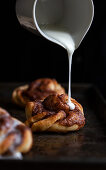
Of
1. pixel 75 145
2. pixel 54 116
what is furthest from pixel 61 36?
pixel 75 145

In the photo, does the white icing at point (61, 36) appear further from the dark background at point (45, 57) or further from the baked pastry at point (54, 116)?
the dark background at point (45, 57)

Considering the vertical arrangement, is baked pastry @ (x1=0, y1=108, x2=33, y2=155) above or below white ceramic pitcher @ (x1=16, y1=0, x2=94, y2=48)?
below

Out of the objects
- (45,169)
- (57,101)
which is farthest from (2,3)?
(45,169)

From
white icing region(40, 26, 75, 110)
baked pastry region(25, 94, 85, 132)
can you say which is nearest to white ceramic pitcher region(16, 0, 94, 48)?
white icing region(40, 26, 75, 110)

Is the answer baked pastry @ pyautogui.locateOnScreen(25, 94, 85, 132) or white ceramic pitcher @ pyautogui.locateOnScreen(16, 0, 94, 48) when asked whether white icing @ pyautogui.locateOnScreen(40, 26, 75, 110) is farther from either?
baked pastry @ pyautogui.locateOnScreen(25, 94, 85, 132)

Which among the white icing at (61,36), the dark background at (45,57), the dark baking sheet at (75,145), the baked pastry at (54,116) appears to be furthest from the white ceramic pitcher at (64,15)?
the dark background at (45,57)

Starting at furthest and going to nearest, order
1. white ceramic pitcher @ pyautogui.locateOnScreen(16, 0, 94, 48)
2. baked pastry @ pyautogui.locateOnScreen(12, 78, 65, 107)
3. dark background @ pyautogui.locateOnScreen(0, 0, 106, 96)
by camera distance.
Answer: dark background @ pyautogui.locateOnScreen(0, 0, 106, 96) < baked pastry @ pyautogui.locateOnScreen(12, 78, 65, 107) < white ceramic pitcher @ pyautogui.locateOnScreen(16, 0, 94, 48)

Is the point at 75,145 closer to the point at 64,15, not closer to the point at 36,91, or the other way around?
the point at 64,15
